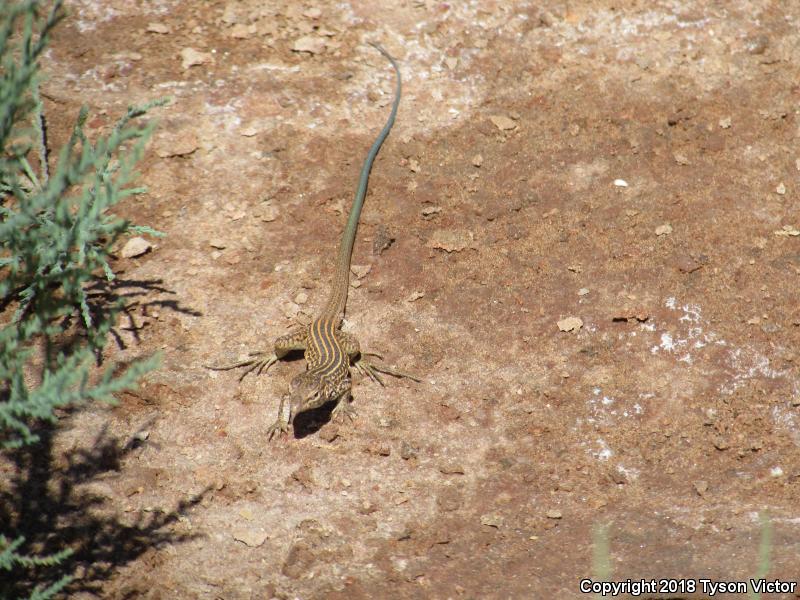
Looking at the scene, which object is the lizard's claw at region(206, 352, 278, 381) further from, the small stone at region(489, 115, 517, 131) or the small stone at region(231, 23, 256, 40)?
the small stone at region(231, 23, 256, 40)

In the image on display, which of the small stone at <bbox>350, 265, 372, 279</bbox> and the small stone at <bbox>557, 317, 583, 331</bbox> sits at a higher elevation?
the small stone at <bbox>557, 317, 583, 331</bbox>

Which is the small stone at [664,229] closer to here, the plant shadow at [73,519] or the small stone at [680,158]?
the small stone at [680,158]

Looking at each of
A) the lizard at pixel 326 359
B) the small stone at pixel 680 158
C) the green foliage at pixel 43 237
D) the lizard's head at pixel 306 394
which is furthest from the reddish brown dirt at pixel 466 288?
the green foliage at pixel 43 237

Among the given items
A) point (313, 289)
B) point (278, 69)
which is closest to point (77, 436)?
point (313, 289)

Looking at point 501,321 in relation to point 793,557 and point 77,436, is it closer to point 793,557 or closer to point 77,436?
point 793,557

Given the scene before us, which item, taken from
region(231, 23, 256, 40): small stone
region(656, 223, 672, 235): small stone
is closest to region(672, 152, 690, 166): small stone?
region(656, 223, 672, 235): small stone

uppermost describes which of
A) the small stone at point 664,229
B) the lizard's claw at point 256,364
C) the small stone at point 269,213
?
the small stone at point 664,229

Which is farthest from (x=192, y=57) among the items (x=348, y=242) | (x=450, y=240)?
(x=450, y=240)

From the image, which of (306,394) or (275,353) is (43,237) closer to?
(275,353)
